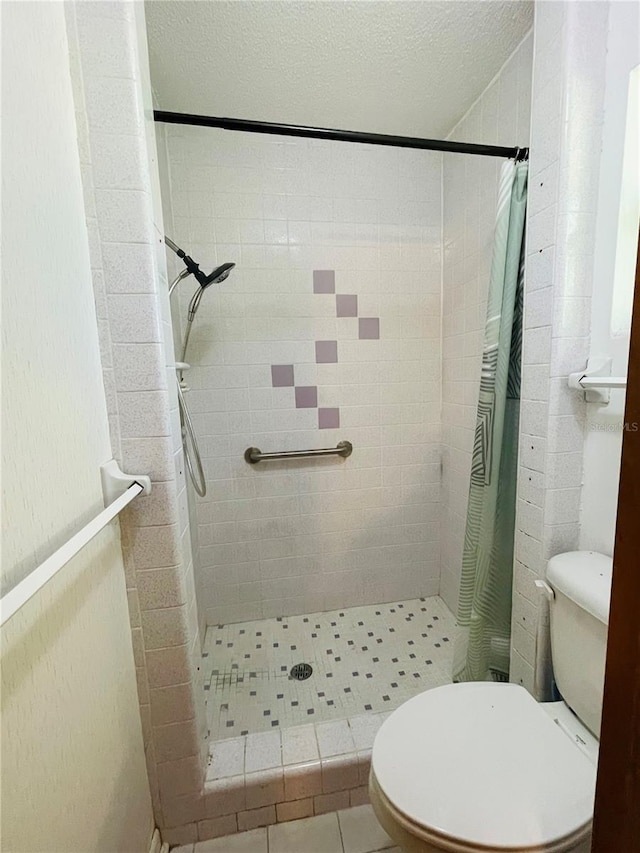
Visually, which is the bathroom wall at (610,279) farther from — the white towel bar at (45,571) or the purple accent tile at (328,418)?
the white towel bar at (45,571)

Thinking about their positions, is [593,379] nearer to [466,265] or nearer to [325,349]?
[466,265]

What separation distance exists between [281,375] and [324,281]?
0.48 m

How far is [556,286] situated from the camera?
937mm

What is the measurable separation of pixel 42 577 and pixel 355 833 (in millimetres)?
1185

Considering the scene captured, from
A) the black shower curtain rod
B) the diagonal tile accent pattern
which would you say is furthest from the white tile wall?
the diagonal tile accent pattern

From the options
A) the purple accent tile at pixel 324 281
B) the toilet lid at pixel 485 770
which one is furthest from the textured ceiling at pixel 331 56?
the toilet lid at pixel 485 770

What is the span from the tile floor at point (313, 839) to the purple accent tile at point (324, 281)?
1.87 m

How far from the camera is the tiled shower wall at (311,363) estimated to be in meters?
1.55

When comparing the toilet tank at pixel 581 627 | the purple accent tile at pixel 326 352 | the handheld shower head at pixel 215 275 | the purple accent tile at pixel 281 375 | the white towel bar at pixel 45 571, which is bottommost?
the toilet tank at pixel 581 627

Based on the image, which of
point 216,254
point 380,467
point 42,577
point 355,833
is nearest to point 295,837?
point 355,833

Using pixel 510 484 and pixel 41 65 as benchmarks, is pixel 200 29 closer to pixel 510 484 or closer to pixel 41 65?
pixel 41 65

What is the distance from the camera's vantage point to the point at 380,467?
5.92 feet

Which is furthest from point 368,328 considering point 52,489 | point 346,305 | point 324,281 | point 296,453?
point 52,489

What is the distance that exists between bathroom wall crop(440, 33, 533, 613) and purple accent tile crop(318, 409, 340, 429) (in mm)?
550
